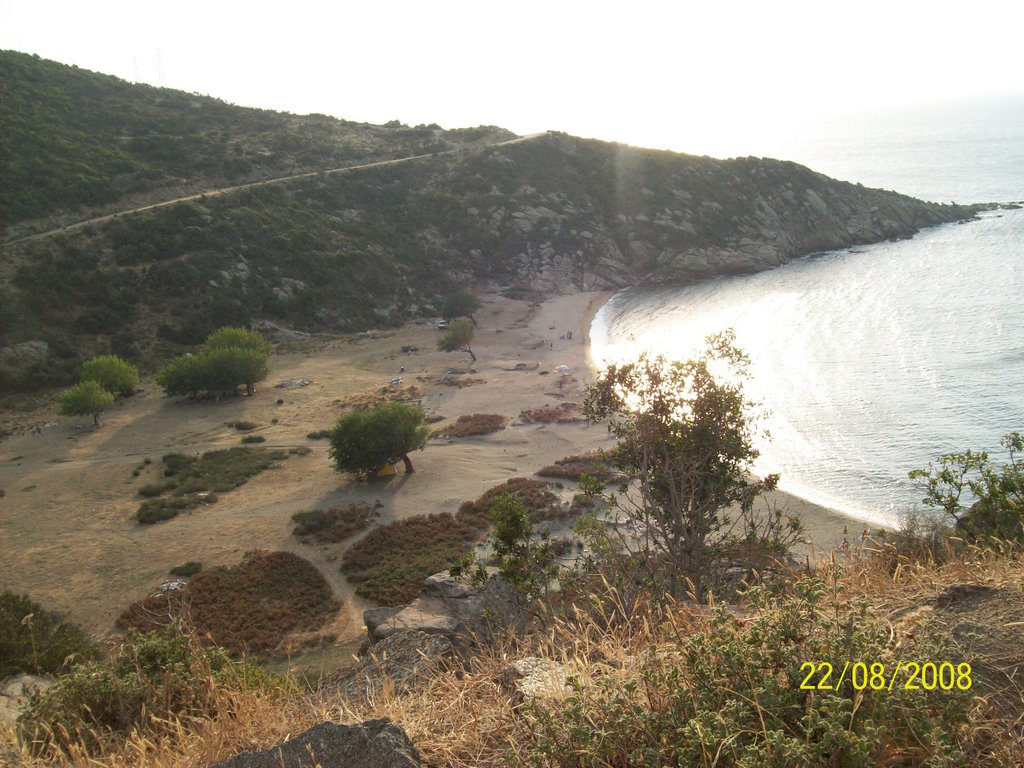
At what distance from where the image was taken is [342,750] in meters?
4.96

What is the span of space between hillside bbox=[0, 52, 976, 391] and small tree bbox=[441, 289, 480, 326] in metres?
4.11

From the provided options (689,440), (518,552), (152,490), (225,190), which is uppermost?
(225,190)

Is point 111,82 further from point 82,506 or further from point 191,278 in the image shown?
point 82,506

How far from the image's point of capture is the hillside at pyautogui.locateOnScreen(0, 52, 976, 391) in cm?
6075

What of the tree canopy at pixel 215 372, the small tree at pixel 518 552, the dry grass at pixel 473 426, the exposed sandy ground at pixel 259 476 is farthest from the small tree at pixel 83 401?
the small tree at pixel 518 552

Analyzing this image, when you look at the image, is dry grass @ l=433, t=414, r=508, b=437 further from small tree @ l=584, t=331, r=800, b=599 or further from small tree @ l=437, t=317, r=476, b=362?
small tree @ l=584, t=331, r=800, b=599

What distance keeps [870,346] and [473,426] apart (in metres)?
34.8

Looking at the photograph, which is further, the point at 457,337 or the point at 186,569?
the point at 457,337

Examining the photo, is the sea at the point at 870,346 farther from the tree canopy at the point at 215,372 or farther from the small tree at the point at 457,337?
the tree canopy at the point at 215,372

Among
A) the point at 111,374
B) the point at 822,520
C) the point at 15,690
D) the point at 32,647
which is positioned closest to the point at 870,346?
the point at 822,520

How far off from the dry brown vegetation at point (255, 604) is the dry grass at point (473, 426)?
16768mm

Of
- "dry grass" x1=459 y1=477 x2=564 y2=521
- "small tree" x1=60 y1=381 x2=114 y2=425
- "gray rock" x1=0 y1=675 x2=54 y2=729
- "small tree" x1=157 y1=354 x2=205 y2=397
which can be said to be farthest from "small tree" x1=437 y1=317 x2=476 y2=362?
"gray rock" x1=0 y1=675 x2=54 y2=729

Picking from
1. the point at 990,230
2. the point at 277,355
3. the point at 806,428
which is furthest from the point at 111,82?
the point at 990,230

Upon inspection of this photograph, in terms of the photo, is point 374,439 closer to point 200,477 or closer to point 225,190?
point 200,477
